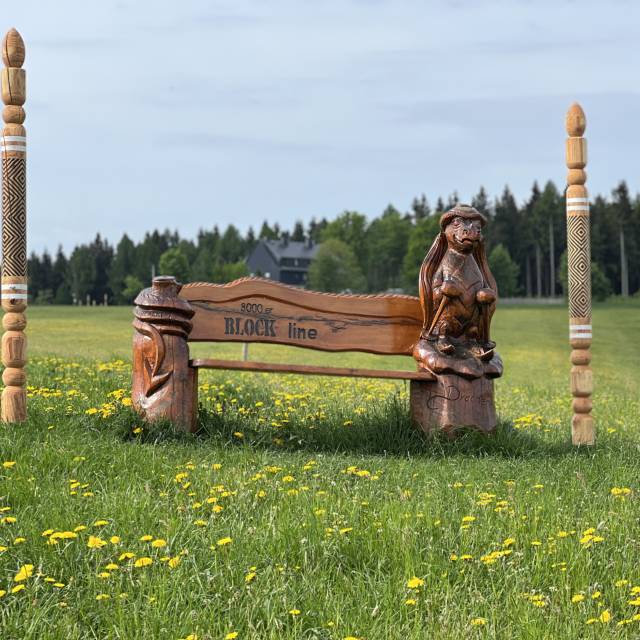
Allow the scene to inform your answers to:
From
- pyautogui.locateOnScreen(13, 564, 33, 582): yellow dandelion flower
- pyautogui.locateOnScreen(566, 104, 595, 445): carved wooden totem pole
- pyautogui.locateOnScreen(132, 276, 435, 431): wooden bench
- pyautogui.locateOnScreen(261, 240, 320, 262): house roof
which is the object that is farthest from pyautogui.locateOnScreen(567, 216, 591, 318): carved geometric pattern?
pyautogui.locateOnScreen(261, 240, 320, 262): house roof

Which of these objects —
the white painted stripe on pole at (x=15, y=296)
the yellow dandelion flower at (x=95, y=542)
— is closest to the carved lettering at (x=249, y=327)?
the white painted stripe on pole at (x=15, y=296)

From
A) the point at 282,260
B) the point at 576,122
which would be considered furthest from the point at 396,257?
the point at 576,122

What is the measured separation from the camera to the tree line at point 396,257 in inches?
3445

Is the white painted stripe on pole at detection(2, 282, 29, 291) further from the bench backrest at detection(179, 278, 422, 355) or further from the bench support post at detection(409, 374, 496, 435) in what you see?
the bench support post at detection(409, 374, 496, 435)

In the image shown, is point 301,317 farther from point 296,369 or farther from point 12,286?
point 12,286

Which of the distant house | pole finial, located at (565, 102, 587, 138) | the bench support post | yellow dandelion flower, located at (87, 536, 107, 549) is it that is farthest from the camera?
the distant house

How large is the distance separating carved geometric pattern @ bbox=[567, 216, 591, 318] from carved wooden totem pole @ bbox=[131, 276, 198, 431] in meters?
3.69

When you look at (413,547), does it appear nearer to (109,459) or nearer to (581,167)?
(109,459)

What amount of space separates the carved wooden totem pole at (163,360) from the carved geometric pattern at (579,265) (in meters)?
3.69

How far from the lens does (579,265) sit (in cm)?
848

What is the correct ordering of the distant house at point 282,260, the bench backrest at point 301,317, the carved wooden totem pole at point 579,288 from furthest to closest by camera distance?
1. the distant house at point 282,260
2. the carved wooden totem pole at point 579,288
3. the bench backrest at point 301,317

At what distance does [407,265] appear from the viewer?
86.3m

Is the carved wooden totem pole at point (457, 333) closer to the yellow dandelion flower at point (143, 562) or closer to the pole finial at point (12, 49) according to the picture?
the yellow dandelion flower at point (143, 562)

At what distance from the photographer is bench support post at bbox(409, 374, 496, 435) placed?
799 cm
